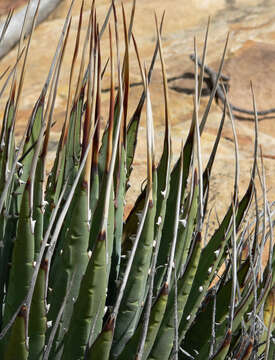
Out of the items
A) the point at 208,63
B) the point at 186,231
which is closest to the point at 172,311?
the point at 186,231

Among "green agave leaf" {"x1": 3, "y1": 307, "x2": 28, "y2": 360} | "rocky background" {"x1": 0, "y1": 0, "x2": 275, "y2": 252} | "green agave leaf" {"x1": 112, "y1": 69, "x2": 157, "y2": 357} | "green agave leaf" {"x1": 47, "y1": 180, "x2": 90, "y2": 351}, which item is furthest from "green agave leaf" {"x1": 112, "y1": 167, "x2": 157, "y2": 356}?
"rocky background" {"x1": 0, "y1": 0, "x2": 275, "y2": 252}

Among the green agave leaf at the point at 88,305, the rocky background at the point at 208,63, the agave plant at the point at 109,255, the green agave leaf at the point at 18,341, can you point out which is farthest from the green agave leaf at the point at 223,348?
the rocky background at the point at 208,63

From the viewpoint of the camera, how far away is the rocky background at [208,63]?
311 centimetres

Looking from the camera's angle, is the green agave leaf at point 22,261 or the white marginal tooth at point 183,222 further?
the white marginal tooth at point 183,222

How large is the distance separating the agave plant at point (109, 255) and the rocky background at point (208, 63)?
4.08 ft

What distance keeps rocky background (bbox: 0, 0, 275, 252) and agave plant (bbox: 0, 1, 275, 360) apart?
1.24 metres

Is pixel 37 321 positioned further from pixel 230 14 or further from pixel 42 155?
pixel 230 14

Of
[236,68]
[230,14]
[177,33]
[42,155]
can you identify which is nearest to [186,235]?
[42,155]

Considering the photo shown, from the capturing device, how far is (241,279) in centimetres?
147

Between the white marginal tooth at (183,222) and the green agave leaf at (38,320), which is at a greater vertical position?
the white marginal tooth at (183,222)

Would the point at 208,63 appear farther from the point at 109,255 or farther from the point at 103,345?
the point at 103,345

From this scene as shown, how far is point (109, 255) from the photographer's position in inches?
50.8

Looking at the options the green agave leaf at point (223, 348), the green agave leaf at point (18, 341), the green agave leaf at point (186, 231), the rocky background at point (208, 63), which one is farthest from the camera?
the rocky background at point (208, 63)

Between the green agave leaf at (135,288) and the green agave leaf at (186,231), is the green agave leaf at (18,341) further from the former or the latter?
the green agave leaf at (186,231)
